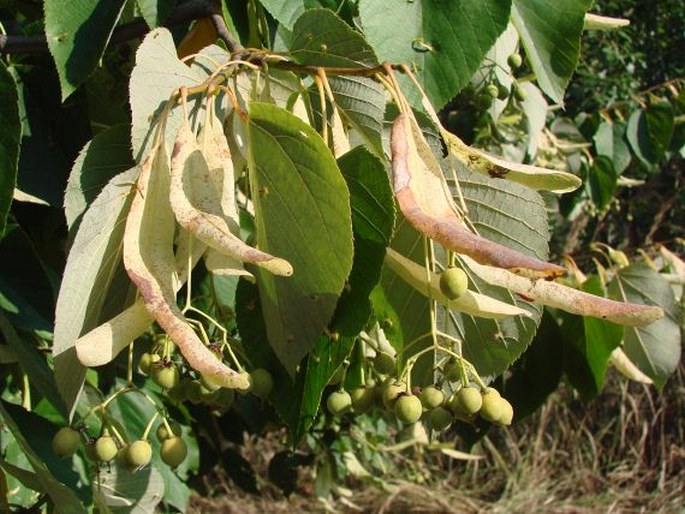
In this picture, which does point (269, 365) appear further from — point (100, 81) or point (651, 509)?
point (651, 509)

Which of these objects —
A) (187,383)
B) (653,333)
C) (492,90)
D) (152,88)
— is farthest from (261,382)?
(653,333)

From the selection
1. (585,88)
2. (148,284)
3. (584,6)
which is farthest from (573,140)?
(585,88)

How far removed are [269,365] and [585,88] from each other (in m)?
5.97

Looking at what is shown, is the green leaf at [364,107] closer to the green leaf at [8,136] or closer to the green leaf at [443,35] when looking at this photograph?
the green leaf at [443,35]

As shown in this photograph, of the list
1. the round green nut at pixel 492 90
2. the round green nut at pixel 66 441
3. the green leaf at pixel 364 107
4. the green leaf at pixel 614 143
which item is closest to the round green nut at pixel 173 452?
the round green nut at pixel 66 441

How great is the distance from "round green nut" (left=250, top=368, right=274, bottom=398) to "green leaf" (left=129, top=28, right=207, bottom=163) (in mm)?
217

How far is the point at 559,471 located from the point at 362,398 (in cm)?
533

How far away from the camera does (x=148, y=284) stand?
0.61m

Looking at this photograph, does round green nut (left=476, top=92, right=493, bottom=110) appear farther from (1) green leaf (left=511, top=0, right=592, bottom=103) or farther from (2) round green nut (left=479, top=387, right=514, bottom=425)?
(2) round green nut (left=479, top=387, right=514, bottom=425)

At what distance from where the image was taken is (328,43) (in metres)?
0.84

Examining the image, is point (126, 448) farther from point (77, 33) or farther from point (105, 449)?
point (77, 33)

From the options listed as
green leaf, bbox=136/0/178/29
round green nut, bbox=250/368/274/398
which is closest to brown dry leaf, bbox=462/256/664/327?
round green nut, bbox=250/368/274/398

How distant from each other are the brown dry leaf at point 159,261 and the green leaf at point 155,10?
286mm

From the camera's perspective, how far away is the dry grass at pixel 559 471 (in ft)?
18.0
